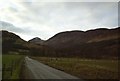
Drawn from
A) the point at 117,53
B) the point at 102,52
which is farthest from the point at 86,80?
the point at 102,52

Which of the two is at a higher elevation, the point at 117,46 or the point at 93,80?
the point at 117,46

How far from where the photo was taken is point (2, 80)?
18719 millimetres

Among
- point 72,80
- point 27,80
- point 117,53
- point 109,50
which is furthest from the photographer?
point 109,50

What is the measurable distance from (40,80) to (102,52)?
588ft

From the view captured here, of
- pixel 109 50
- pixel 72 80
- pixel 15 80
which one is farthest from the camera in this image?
pixel 109 50

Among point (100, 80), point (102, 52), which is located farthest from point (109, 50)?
point (100, 80)

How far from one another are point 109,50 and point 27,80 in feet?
579

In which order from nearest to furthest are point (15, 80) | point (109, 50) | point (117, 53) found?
point (15, 80)
point (117, 53)
point (109, 50)

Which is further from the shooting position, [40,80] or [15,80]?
[40,80]

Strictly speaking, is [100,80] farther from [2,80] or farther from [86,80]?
[2,80]

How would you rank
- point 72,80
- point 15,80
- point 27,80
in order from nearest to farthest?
point 15,80, point 27,80, point 72,80

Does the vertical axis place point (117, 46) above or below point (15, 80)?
above

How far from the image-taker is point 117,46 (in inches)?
7490

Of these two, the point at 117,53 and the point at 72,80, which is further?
the point at 117,53
